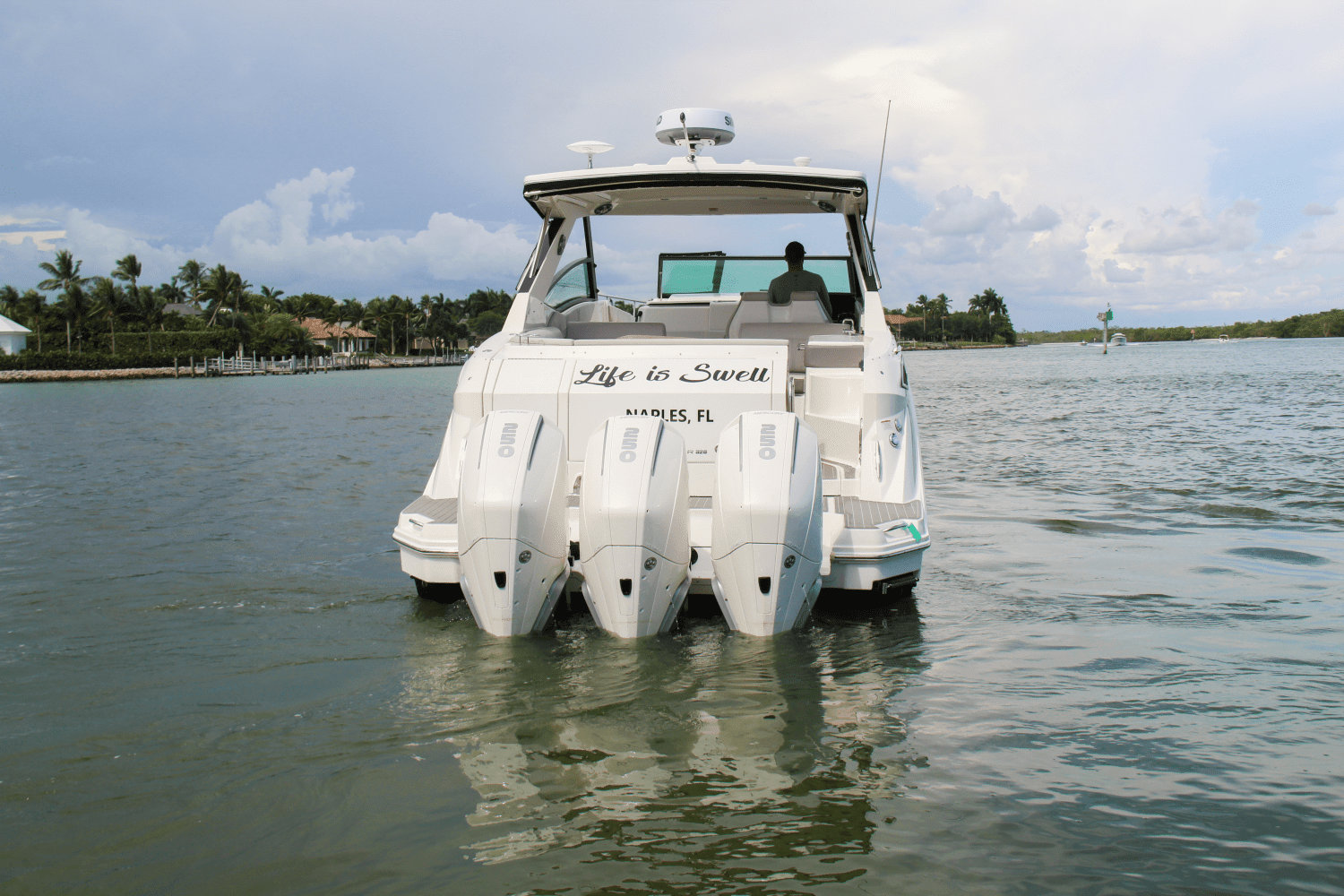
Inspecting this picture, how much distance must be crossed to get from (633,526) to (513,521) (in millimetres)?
480

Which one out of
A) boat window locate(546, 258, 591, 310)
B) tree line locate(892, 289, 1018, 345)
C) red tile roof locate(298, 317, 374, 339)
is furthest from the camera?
tree line locate(892, 289, 1018, 345)

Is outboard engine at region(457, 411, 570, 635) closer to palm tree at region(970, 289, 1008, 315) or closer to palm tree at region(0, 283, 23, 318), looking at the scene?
palm tree at region(0, 283, 23, 318)

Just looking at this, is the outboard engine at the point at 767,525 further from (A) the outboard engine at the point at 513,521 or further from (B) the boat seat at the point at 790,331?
(B) the boat seat at the point at 790,331

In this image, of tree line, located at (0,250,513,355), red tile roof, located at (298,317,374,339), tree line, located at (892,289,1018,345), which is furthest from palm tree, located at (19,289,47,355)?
tree line, located at (892,289,1018,345)

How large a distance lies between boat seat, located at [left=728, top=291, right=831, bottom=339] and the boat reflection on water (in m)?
2.39

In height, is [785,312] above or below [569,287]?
below

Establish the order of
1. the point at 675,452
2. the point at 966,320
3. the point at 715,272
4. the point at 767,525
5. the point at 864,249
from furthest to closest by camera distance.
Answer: the point at 966,320 → the point at 715,272 → the point at 864,249 → the point at 675,452 → the point at 767,525

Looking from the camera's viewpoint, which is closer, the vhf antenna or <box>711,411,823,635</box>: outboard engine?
<box>711,411,823,635</box>: outboard engine

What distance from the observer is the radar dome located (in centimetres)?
595

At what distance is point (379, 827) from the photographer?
2730 mm

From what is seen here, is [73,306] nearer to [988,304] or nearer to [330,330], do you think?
[330,330]

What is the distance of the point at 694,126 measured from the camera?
5.96 meters

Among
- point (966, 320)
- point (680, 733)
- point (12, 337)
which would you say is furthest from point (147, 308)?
point (966, 320)

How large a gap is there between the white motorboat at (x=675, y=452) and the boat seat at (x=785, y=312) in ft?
0.04
